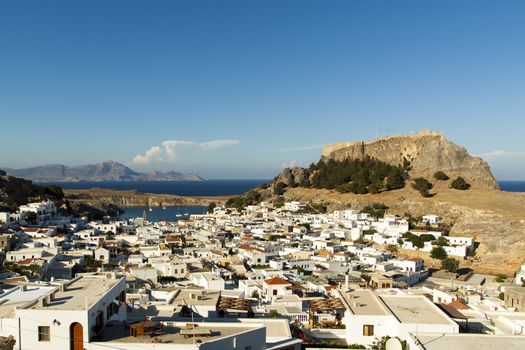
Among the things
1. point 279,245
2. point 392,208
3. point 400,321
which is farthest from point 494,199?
point 400,321

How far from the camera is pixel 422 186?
6738cm

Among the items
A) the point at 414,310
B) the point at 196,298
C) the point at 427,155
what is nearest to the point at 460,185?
the point at 427,155

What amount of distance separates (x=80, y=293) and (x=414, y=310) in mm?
9755

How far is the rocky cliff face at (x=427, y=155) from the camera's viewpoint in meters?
76.0

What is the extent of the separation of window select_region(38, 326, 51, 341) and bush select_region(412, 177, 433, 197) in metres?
63.7

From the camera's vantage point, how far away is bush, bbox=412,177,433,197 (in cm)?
6631

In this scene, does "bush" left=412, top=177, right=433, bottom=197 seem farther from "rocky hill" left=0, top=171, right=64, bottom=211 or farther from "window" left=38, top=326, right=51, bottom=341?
"window" left=38, top=326, right=51, bottom=341

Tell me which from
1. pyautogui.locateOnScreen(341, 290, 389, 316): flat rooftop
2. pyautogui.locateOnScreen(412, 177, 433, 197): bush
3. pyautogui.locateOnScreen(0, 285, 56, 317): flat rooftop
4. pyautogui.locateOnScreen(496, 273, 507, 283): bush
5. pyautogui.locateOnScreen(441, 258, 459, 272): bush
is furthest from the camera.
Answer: pyautogui.locateOnScreen(412, 177, 433, 197): bush

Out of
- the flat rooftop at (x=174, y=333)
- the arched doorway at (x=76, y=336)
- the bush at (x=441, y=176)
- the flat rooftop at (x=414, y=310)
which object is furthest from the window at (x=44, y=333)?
the bush at (x=441, y=176)

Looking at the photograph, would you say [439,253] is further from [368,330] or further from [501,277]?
[368,330]

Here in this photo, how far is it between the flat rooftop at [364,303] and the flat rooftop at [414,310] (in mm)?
274

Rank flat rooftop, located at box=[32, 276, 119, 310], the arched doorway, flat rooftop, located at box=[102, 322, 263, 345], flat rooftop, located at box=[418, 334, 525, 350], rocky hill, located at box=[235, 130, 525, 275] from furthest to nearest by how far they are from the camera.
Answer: rocky hill, located at box=[235, 130, 525, 275] < flat rooftop, located at box=[418, 334, 525, 350] < flat rooftop, located at box=[32, 276, 119, 310] < flat rooftop, located at box=[102, 322, 263, 345] < the arched doorway

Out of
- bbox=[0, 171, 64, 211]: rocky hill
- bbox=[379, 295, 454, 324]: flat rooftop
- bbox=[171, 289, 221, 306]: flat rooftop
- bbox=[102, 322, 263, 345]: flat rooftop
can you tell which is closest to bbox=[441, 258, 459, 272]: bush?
bbox=[379, 295, 454, 324]: flat rooftop

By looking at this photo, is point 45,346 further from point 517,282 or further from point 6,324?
point 517,282
